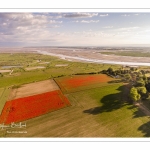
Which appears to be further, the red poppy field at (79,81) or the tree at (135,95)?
the red poppy field at (79,81)

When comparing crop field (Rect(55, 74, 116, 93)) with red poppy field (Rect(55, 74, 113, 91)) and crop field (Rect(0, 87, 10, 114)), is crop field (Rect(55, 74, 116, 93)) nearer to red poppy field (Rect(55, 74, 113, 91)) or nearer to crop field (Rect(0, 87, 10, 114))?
red poppy field (Rect(55, 74, 113, 91))

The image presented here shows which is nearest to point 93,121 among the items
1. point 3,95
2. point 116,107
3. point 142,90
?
point 116,107

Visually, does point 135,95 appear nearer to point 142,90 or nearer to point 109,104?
point 142,90

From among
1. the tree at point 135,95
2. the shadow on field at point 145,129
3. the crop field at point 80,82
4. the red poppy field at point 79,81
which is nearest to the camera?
the shadow on field at point 145,129

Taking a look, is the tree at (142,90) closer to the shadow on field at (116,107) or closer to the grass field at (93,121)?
the shadow on field at (116,107)

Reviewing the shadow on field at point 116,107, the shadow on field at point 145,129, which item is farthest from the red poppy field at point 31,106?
the shadow on field at point 145,129
